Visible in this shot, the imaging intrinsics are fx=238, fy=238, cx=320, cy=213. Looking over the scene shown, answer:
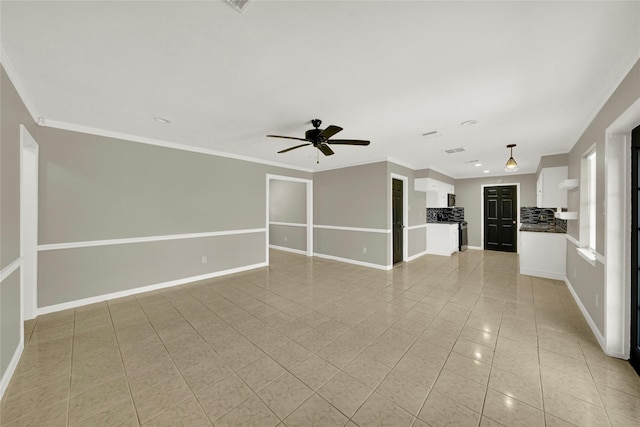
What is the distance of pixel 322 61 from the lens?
6.15 ft

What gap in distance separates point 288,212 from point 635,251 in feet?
22.4

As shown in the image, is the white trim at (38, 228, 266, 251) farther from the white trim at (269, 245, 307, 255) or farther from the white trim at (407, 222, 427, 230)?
the white trim at (407, 222, 427, 230)

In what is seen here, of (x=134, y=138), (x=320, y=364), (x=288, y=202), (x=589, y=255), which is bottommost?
(x=320, y=364)

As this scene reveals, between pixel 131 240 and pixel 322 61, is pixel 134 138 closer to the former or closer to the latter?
pixel 131 240

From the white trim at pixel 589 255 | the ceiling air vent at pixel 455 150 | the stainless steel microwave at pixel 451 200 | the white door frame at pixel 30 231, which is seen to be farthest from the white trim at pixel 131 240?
the stainless steel microwave at pixel 451 200

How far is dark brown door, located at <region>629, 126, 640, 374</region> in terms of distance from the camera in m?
2.03

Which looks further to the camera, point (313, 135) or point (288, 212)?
point (288, 212)

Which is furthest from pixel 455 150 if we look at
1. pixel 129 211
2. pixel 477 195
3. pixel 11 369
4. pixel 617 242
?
pixel 11 369

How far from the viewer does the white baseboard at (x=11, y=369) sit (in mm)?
1769

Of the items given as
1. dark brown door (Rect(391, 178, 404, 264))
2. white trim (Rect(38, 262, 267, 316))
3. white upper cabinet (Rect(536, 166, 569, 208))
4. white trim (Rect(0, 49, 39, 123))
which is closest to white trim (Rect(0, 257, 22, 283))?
white trim (Rect(38, 262, 267, 316))

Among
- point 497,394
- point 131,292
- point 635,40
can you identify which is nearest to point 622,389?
point 497,394

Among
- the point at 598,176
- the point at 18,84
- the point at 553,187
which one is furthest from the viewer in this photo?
the point at 553,187

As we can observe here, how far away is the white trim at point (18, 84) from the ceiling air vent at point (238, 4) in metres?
1.82

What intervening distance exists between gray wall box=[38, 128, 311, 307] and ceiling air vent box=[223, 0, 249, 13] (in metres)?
3.49
